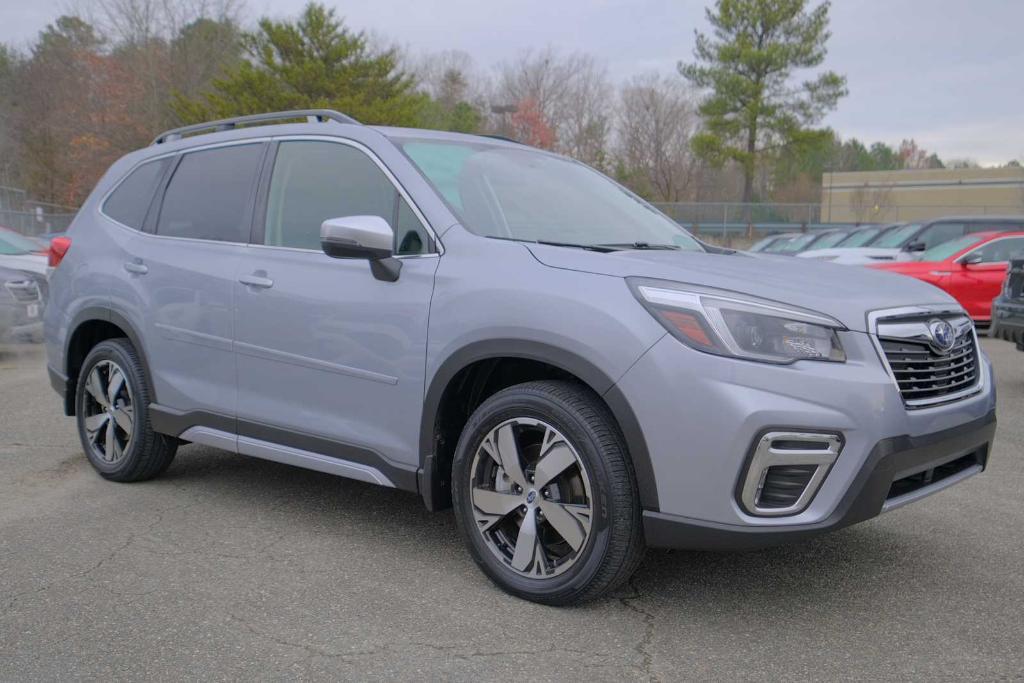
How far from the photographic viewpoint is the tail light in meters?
5.57

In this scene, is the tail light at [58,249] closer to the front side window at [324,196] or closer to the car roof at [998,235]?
the front side window at [324,196]

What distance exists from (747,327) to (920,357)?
0.70 metres

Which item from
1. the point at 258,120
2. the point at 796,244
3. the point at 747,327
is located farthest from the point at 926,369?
the point at 796,244

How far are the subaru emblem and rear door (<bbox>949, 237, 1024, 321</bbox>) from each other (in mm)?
10195

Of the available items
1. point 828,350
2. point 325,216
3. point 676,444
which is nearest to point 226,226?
point 325,216

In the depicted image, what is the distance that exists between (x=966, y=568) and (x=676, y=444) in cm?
165

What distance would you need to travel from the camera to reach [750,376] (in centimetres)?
302

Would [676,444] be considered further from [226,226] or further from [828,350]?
[226,226]

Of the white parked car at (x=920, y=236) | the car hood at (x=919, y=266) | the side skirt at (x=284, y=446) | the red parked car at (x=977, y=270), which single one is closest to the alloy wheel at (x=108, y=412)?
the side skirt at (x=284, y=446)

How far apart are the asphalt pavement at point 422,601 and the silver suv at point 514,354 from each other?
1.05ft

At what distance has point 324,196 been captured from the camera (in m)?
4.37

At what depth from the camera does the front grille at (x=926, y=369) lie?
3238mm

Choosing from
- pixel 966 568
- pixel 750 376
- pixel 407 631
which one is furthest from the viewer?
pixel 966 568

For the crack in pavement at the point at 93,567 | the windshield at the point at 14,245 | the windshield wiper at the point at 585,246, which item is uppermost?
the windshield wiper at the point at 585,246
